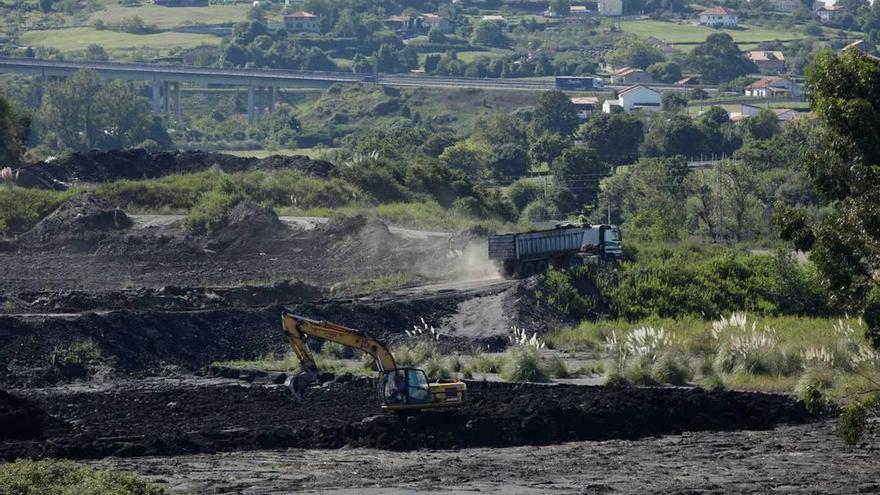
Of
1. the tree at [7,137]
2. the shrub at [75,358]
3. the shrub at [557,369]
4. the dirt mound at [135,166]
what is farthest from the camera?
the tree at [7,137]

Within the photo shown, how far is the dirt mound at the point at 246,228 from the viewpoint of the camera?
79062 mm

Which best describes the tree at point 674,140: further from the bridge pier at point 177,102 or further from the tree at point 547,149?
the bridge pier at point 177,102

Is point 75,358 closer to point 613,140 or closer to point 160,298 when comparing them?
point 160,298

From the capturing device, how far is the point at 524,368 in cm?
5366

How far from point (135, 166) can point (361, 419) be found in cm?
5631

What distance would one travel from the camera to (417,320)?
63969 mm

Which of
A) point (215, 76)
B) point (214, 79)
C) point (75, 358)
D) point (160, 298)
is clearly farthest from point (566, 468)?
point (215, 76)

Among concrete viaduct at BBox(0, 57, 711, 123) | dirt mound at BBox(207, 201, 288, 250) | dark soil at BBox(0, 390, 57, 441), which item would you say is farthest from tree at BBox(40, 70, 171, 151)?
dark soil at BBox(0, 390, 57, 441)

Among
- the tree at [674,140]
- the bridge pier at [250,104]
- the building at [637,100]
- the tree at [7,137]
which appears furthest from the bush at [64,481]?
the bridge pier at [250,104]

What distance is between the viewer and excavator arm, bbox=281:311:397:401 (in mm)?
44719

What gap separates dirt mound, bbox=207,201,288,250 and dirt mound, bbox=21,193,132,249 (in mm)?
4385

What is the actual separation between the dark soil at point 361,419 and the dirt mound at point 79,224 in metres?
28.9

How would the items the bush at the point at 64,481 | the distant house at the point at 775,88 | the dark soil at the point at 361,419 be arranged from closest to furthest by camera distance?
the bush at the point at 64,481 → the dark soil at the point at 361,419 → the distant house at the point at 775,88

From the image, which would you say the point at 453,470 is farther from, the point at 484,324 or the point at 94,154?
the point at 94,154
